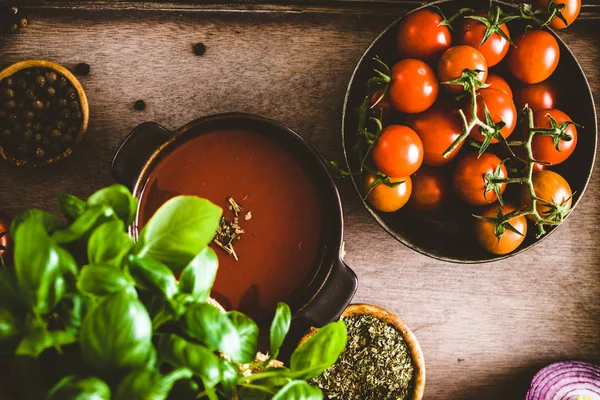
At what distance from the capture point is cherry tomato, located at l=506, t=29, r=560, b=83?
800mm

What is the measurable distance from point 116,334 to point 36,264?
0.27 ft

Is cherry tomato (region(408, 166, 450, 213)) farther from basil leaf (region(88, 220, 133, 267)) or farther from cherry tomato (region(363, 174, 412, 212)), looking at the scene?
basil leaf (region(88, 220, 133, 267))

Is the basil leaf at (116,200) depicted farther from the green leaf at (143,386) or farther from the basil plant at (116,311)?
the green leaf at (143,386)

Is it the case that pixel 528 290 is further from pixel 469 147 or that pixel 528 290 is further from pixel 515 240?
pixel 469 147

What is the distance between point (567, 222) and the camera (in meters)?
0.96

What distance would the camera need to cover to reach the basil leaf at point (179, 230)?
0.46 meters

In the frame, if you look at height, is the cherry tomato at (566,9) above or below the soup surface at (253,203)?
above

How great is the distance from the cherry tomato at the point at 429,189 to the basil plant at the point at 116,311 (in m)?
0.40

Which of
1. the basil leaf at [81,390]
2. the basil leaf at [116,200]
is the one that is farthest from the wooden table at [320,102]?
Answer: the basil leaf at [81,390]

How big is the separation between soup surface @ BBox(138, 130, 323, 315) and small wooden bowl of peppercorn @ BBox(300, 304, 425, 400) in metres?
0.12

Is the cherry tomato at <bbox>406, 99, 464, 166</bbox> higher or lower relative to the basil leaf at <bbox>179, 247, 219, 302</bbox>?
higher

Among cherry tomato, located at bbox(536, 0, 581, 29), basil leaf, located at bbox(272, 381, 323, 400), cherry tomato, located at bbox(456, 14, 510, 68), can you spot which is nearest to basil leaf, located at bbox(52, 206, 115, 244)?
basil leaf, located at bbox(272, 381, 323, 400)

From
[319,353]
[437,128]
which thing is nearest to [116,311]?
[319,353]

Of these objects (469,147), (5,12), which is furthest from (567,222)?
(5,12)
